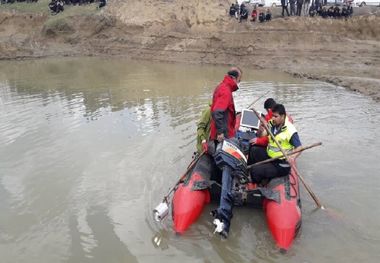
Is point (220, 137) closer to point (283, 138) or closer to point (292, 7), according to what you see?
point (283, 138)

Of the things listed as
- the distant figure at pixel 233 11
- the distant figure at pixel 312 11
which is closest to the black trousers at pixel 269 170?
the distant figure at pixel 312 11

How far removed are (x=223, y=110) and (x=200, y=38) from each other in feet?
62.5

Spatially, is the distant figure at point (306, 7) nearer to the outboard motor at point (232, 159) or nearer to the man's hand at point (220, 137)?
the man's hand at point (220, 137)

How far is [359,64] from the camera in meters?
20.0

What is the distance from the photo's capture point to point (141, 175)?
8492 millimetres

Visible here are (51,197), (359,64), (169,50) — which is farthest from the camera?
(169,50)

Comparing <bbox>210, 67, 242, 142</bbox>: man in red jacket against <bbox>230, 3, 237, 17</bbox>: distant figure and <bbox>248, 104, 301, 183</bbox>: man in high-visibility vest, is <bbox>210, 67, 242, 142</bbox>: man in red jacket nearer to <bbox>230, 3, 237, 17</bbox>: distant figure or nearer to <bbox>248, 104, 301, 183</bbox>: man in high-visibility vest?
<bbox>248, 104, 301, 183</bbox>: man in high-visibility vest

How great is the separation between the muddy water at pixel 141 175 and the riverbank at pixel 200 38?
4.94 meters

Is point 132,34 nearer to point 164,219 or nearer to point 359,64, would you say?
point 359,64

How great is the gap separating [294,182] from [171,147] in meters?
3.81

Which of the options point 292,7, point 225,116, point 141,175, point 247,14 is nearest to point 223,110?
point 225,116

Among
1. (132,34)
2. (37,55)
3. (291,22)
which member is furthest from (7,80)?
(291,22)

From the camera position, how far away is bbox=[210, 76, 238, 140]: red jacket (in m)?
7.11

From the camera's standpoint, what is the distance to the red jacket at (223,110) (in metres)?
7.11
